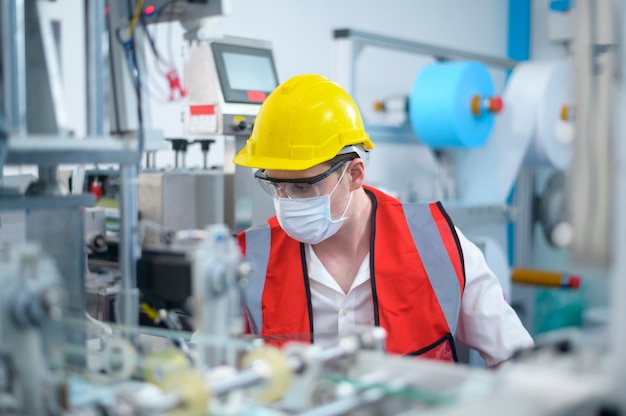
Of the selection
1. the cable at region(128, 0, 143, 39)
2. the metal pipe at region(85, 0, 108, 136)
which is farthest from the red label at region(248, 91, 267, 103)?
the metal pipe at region(85, 0, 108, 136)

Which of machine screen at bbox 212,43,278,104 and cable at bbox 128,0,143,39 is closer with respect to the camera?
cable at bbox 128,0,143,39

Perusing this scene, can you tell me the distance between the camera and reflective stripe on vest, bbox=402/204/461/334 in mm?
1883

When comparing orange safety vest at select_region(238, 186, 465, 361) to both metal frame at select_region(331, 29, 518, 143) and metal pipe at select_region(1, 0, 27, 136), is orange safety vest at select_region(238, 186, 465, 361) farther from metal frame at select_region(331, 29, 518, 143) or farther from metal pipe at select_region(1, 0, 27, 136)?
metal frame at select_region(331, 29, 518, 143)

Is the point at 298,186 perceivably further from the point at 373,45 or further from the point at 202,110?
the point at 373,45

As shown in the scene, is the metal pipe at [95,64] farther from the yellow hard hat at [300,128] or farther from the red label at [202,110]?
the red label at [202,110]

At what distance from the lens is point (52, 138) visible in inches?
43.7

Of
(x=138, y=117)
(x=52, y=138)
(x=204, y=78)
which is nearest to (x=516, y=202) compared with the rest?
(x=204, y=78)

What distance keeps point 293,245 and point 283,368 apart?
1.04 metres

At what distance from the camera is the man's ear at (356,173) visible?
1955 mm

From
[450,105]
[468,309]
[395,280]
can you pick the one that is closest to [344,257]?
[395,280]

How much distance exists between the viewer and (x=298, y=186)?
74.4 inches

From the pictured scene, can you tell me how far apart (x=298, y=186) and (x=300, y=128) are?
14cm

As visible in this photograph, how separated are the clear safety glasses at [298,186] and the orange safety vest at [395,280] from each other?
0.54 feet

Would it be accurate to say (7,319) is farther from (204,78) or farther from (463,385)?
(204,78)
